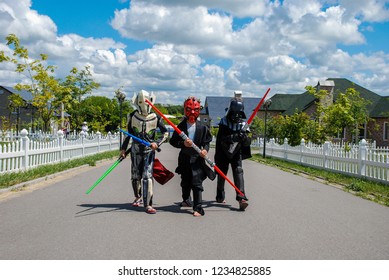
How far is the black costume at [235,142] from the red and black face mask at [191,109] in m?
0.67

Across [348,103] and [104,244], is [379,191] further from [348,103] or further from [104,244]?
[348,103]

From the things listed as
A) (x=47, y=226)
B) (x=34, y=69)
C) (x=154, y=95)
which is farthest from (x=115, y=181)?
(x=34, y=69)

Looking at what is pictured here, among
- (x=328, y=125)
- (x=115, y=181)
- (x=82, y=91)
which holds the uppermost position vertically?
(x=82, y=91)

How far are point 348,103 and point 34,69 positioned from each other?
21.9 meters

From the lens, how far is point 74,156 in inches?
742

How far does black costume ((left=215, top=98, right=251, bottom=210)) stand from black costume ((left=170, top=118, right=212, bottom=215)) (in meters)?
0.46

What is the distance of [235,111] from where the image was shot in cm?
767

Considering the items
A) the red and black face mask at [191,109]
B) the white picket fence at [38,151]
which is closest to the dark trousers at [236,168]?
the red and black face mask at [191,109]

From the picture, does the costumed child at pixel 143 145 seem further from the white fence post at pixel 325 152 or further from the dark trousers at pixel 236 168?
the white fence post at pixel 325 152

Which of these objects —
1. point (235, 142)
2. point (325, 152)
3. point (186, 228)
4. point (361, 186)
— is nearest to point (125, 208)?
point (186, 228)

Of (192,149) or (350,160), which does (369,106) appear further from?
(192,149)

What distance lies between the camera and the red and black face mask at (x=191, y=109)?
7310 millimetres

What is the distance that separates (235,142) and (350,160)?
7.60 m

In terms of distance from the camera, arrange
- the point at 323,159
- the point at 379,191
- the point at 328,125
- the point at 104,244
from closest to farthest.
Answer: the point at 104,244 < the point at 379,191 < the point at 323,159 < the point at 328,125
